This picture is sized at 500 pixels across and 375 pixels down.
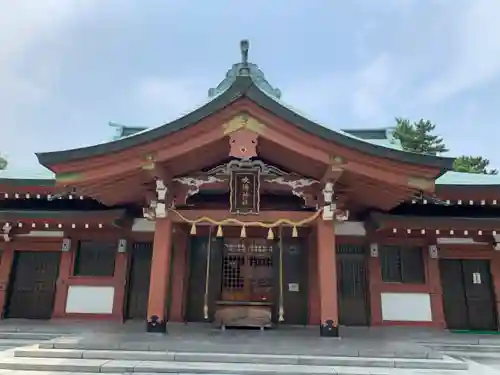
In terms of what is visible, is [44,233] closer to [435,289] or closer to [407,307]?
[407,307]

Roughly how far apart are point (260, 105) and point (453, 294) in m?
6.83

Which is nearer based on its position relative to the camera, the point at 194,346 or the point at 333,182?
the point at 194,346

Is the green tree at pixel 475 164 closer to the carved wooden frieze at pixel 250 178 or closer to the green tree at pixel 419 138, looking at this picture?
the green tree at pixel 419 138

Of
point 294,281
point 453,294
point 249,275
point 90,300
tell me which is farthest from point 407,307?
point 90,300

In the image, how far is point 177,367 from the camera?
17.3 feet

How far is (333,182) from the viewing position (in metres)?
7.78

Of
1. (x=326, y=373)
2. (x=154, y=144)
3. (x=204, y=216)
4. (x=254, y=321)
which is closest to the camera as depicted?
(x=326, y=373)

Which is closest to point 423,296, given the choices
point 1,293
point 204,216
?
point 204,216

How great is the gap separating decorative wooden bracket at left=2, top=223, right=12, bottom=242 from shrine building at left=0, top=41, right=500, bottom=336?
38 mm

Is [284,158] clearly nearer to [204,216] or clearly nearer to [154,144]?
[204,216]

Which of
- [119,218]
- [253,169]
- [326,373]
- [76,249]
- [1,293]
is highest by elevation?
[253,169]

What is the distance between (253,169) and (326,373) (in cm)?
413

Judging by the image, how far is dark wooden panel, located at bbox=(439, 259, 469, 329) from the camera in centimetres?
973

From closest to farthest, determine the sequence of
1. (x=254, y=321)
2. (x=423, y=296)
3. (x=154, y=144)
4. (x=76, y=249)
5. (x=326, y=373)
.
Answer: (x=326, y=373) < (x=154, y=144) < (x=254, y=321) < (x=423, y=296) < (x=76, y=249)
